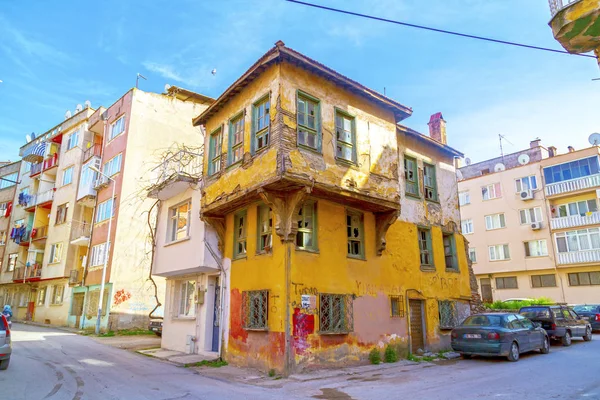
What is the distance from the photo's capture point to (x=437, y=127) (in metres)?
21.3

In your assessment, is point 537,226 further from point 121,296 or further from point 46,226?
point 46,226

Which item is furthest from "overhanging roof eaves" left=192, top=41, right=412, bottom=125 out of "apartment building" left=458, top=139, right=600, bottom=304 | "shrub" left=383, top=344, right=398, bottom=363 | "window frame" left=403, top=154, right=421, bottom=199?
"apartment building" left=458, top=139, right=600, bottom=304

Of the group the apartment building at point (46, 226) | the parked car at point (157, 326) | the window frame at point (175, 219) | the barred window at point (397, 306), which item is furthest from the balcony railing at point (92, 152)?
the barred window at point (397, 306)

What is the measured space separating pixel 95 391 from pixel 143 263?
60.1ft

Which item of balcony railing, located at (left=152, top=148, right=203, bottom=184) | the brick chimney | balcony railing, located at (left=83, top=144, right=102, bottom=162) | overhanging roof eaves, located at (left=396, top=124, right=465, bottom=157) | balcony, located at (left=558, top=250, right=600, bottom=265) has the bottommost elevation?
balcony, located at (left=558, top=250, right=600, bottom=265)

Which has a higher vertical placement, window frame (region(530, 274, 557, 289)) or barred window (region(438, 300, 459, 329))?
window frame (region(530, 274, 557, 289))

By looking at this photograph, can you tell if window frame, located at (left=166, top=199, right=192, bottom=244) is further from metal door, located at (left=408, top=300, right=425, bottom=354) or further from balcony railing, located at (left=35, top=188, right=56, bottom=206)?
balcony railing, located at (left=35, top=188, right=56, bottom=206)

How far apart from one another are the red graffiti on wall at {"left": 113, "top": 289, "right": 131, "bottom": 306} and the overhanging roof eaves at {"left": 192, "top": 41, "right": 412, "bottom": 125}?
44.3ft

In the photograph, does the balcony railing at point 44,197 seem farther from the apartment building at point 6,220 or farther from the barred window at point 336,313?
the barred window at point 336,313

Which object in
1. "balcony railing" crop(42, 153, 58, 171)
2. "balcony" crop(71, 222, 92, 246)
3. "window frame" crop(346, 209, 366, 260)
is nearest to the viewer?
"window frame" crop(346, 209, 366, 260)

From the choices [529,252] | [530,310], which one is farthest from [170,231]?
[529,252]

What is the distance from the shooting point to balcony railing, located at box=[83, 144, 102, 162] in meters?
31.5

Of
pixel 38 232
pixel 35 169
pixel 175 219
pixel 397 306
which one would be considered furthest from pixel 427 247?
pixel 35 169

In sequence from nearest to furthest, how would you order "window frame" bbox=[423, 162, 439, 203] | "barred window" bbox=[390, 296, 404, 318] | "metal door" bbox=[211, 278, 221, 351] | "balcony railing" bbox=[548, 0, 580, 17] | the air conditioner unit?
"balcony railing" bbox=[548, 0, 580, 17] → "barred window" bbox=[390, 296, 404, 318] → "metal door" bbox=[211, 278, 221, 351] → "window frame" bbox=[423, 162, 439, 203] → the air conditioner unit
